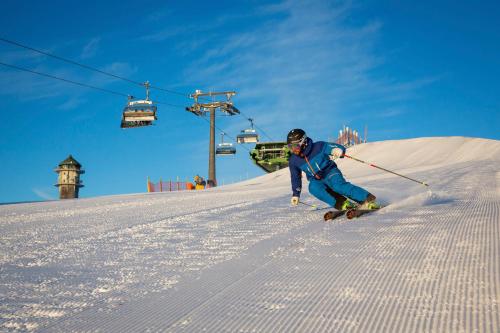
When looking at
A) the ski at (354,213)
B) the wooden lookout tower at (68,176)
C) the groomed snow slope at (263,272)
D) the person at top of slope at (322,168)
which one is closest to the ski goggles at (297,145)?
the person at top of slope at (322,168)

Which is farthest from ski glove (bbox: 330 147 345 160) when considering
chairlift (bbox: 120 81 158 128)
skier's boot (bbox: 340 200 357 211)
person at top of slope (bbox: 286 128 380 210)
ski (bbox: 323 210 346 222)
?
chairlift (bbox: 120 81 158 128)

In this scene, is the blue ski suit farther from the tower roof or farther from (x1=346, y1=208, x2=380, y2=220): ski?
the tower roof

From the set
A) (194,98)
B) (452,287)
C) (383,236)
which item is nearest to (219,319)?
(452,287)

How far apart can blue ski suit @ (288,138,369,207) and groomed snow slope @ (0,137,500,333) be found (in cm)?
41

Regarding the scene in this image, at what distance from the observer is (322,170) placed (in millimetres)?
6723

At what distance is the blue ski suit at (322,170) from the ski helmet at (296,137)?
0.10 m

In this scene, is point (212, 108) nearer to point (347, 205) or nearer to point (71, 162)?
point (347, 205)

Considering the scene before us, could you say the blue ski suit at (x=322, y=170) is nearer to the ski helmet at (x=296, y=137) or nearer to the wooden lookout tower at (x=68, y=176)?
the ski helmet at (x=296, y=137)

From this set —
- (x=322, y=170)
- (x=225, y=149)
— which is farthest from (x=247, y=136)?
(x=322, y=170)

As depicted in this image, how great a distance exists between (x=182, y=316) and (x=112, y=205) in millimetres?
7903

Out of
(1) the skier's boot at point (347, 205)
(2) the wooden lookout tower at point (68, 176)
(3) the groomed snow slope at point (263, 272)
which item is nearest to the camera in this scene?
(3) the groomed snow slope at point (263, 272)

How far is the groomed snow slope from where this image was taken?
99.6 inches

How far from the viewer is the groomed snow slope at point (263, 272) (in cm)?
253

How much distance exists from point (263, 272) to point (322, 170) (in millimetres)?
3407
